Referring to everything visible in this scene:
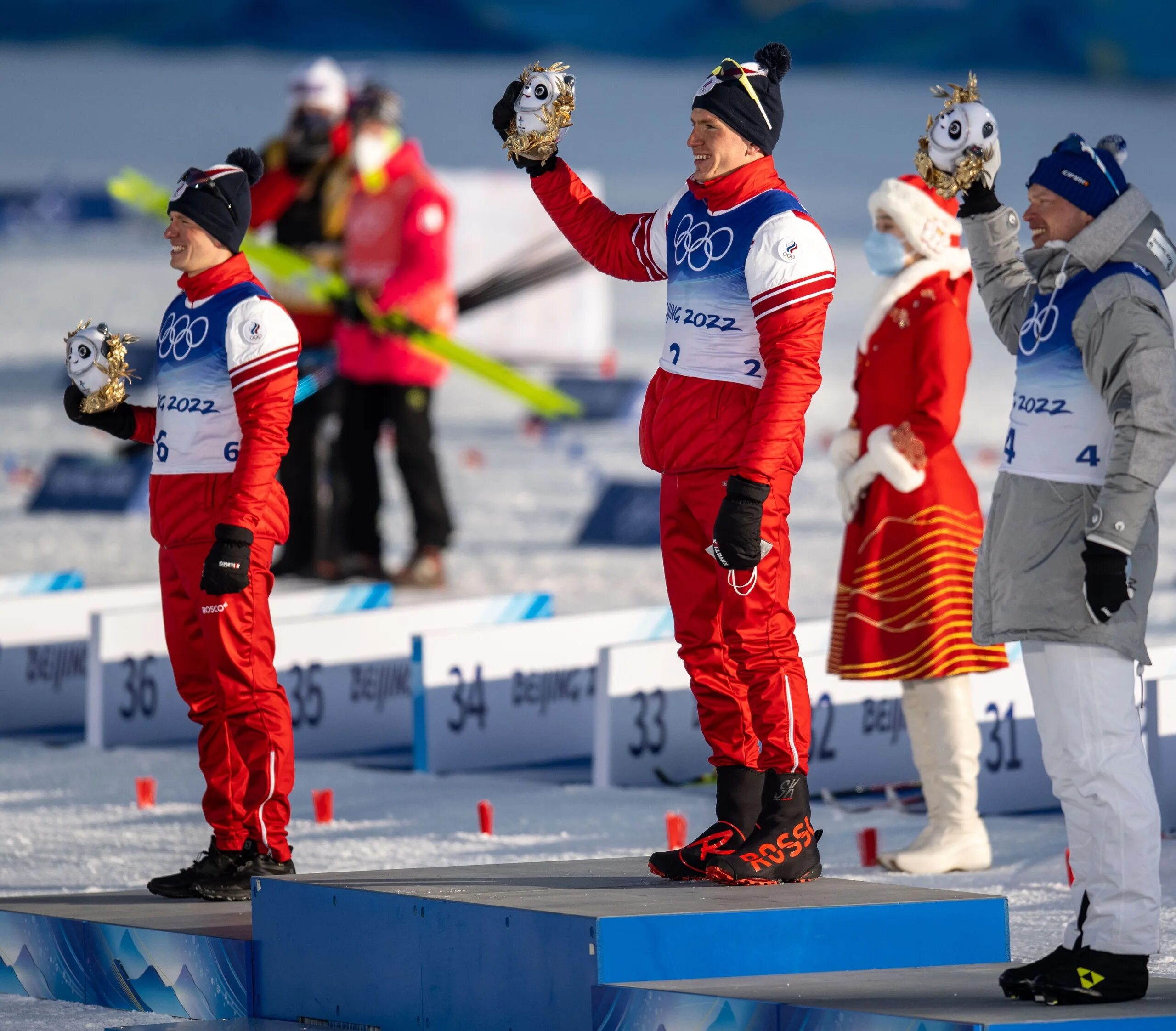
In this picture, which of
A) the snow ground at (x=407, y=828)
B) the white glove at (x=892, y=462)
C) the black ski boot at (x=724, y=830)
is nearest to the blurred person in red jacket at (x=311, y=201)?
the snow ground at (x=407, y=828)

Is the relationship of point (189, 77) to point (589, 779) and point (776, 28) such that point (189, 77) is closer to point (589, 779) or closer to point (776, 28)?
point (776, 28)

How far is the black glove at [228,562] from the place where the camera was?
477 centimetres

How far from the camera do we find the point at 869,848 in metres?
5.55

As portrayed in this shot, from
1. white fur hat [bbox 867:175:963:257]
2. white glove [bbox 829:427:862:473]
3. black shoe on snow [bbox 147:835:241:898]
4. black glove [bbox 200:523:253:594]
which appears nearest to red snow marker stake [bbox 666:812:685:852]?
white glove [bbox 829:427:862:473]

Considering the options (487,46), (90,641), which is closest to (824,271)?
(90,641)

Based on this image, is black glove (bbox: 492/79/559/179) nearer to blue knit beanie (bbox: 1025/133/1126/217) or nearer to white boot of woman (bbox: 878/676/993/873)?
blue knit beanie (bbox: 1025/133/1126/217)

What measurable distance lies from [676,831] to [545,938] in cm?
189

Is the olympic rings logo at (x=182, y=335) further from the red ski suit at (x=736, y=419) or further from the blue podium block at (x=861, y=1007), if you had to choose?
the blue podium block at (x=861, y=1007)

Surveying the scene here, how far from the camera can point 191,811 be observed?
6320 mm

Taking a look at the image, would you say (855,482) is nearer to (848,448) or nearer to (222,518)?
(848,448)

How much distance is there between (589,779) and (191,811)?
48.5 inches

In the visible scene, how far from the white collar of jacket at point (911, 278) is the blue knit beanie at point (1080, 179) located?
1618 mm

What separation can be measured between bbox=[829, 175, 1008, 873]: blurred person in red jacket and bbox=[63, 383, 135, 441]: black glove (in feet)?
5.62

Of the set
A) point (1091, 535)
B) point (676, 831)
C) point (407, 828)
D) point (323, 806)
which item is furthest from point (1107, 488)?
point (323, 806)
